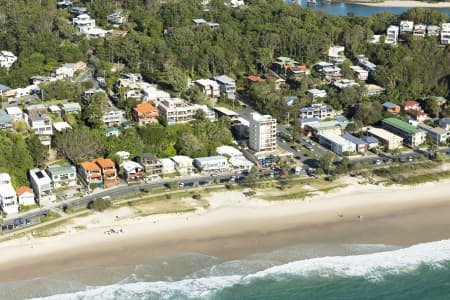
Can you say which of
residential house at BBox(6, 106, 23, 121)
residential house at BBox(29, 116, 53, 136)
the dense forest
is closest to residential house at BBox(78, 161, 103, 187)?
the dense forest

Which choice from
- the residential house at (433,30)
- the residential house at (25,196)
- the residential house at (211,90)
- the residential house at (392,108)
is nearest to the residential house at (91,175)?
the residential house at (25,196)

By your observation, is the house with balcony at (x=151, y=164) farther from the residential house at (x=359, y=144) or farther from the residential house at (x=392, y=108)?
the residential house at (x=392, y=108)

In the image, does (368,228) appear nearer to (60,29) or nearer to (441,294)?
(441,294)

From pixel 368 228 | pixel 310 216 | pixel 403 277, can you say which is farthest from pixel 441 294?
pixel 310 216

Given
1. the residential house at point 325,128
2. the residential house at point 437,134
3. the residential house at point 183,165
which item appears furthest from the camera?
the residential house at point 325,128

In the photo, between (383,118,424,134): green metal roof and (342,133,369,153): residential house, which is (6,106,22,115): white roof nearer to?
(342,133,369,153): residential house
